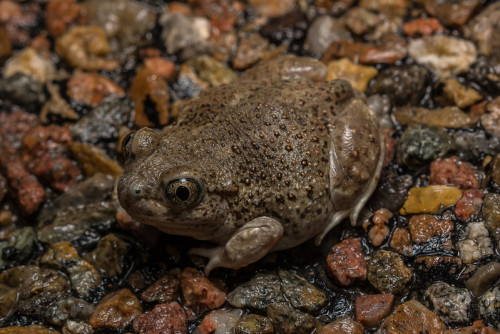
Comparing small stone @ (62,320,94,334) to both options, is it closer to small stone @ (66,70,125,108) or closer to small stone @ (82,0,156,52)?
small stone @ (66,70,125,108)

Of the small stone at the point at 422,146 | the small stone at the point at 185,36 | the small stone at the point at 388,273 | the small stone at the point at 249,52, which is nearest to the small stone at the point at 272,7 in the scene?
the small stone at the point at 249,52

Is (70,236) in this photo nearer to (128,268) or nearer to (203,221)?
(128,268)

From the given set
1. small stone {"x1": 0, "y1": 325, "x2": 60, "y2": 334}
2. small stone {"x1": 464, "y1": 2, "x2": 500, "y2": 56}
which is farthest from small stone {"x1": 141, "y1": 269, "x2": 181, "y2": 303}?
small stone {"x1": 464, "y1": 2, "x2": 500, "y2": 56}

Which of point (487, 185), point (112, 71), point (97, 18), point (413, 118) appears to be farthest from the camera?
point (97, 18)

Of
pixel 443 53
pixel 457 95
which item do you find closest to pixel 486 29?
pixel 443 53

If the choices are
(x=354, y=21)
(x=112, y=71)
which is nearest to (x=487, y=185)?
(x=354, y=21)

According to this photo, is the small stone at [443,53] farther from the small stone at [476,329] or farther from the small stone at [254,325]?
the small stone at [254,325]
